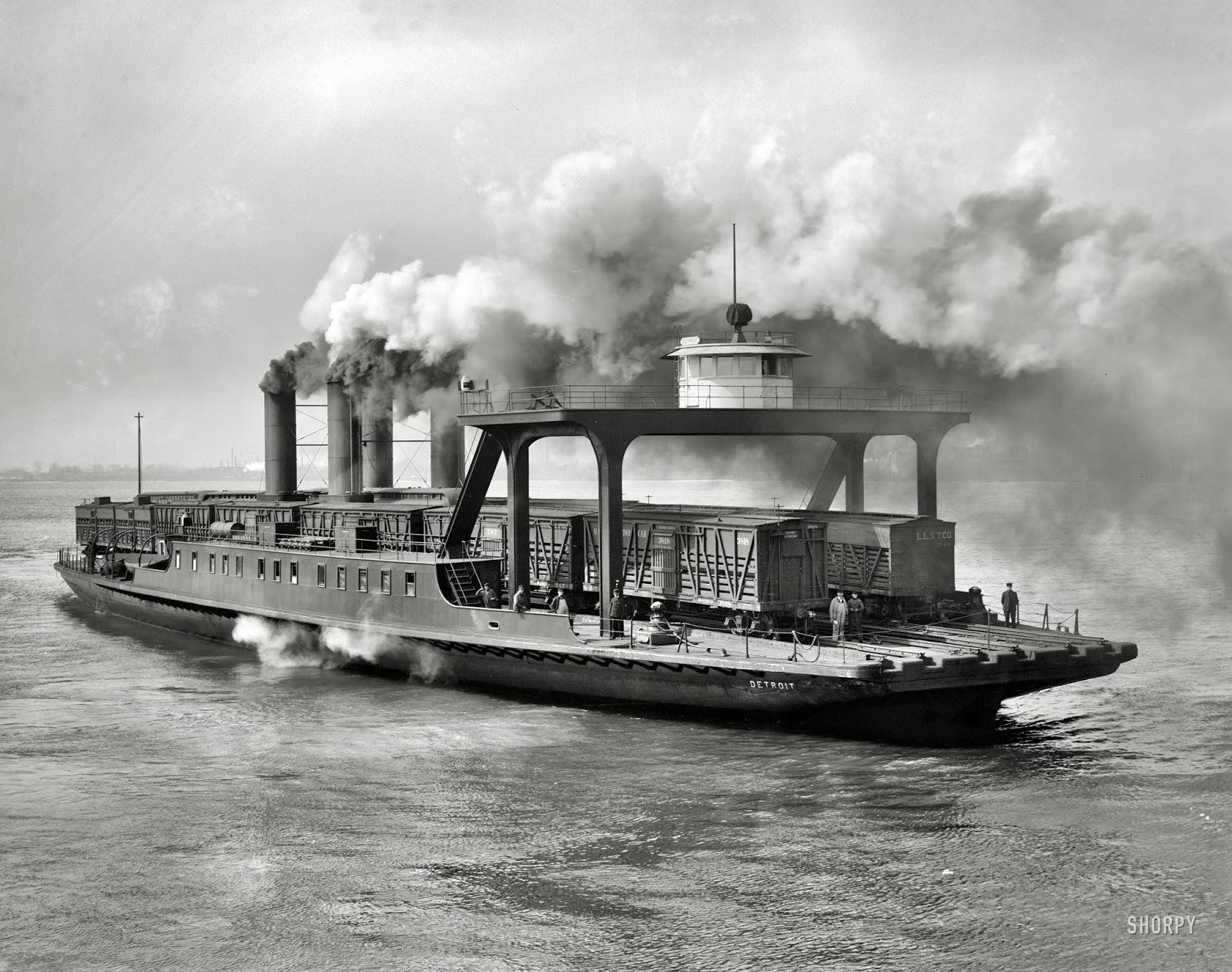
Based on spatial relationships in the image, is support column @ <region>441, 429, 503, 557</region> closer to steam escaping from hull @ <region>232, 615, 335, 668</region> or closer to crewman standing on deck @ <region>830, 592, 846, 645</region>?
steam escaping from hull @ <region>232, 615, 335, 668</region>

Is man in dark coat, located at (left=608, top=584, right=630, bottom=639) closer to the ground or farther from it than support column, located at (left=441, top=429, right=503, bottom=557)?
closer to the ground

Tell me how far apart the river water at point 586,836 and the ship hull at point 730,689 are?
76cm

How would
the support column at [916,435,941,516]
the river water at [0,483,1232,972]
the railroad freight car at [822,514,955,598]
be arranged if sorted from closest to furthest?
the river water at [0,483,1232,972]
the railroad freight car at [822,514,955,598]
the support column at [916,435,941,516]

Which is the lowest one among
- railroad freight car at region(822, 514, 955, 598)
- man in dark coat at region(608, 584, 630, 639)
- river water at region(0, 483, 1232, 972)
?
river water at region(0, 483, 1232, 972)

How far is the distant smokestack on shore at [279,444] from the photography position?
67.0 m

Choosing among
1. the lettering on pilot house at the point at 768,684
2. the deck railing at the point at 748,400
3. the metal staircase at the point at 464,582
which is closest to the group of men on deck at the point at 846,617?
the lettering on pilot house at the point at 768,684

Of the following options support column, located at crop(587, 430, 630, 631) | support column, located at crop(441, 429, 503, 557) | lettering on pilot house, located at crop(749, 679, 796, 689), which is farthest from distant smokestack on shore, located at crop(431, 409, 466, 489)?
lettering on pilot house, located at crop(749, 679, 796, 689)

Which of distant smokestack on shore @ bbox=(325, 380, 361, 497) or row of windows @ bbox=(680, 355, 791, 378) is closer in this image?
row of windows @ bbox=(680, 355, 791, 378)

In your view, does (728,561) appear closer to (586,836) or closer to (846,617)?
(846,617)

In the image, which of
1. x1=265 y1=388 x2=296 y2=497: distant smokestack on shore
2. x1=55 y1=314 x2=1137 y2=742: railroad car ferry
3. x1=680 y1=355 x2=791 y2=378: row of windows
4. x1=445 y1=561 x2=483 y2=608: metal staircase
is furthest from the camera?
x1=265 y1=388 x2=296 y2=497: distant smokestack on shore

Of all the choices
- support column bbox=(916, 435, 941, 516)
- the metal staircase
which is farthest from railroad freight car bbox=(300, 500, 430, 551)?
support column bbox=(916, 435, 941, 516)

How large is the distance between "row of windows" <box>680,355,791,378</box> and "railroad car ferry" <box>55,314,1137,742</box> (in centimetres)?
7

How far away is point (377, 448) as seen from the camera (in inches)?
2488

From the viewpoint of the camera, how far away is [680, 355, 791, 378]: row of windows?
39.3m
